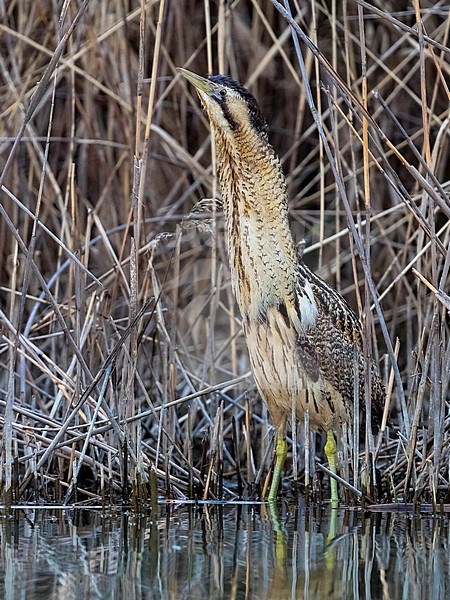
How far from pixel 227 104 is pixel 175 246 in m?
0.74

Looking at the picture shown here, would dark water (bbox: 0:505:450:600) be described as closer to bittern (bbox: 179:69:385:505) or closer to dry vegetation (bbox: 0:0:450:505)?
dry vegetation (bbox: 0:0:450:505)

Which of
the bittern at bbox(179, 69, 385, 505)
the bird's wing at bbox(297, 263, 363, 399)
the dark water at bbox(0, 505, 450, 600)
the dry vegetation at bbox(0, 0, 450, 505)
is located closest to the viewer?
the dark water at bbox(0, 505, 450, 600)

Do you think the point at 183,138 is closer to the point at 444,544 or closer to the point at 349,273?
the point at 349,273

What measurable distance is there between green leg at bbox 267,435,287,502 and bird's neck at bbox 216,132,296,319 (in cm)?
45

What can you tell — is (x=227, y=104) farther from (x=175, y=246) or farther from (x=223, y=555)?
(x=223, y=555)

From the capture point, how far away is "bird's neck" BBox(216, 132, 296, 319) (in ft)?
10.8

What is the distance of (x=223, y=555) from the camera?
8.41ft

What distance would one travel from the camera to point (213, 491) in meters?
3.35

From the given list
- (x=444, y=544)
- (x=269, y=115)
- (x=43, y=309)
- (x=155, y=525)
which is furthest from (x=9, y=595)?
(x=269, y=115)

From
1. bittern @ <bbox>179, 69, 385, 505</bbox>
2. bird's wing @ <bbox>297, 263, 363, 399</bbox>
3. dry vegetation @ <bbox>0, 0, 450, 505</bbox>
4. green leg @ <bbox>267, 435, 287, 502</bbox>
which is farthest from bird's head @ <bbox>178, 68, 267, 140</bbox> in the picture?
green leg @ <bbox>267, 435, 287, 502</bbox>

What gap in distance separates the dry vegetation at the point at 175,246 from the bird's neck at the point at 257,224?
0.17 m

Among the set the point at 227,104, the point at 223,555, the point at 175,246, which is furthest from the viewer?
the point at 175,246

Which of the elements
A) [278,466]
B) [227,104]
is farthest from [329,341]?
[227,104]

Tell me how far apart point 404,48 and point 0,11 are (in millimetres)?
2092
